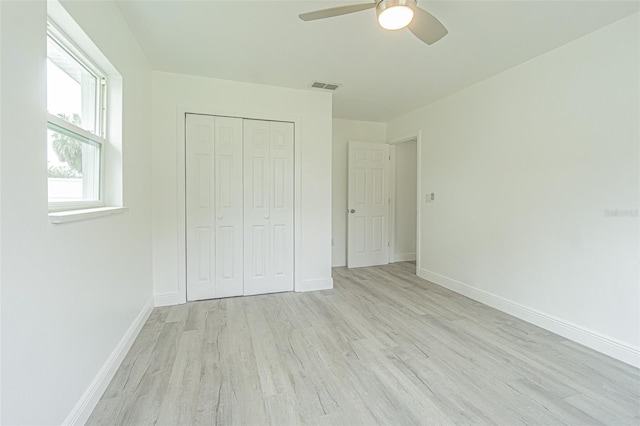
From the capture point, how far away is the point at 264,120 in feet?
10.7

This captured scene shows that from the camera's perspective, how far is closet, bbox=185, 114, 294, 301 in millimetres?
3057

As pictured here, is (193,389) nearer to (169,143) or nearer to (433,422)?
(433,422)

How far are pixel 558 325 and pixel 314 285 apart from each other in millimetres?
2390

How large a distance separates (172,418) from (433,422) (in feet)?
4.43

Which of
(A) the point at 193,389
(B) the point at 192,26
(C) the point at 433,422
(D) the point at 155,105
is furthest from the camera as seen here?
(D) the point at 155,105

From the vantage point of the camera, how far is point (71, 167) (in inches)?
60.8

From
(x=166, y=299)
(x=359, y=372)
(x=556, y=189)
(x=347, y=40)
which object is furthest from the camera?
(x=166, y=299)

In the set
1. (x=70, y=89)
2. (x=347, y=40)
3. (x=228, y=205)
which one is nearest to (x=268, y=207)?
(x=228, y=205)

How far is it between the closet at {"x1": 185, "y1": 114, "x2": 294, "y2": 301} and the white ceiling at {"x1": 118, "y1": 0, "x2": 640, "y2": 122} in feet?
1.99

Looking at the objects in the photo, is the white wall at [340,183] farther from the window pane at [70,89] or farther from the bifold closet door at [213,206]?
the window pane at [70,89]

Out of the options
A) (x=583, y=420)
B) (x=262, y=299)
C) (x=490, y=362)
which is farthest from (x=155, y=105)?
(x=583, y=420)

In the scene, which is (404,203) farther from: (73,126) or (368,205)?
(73,126)

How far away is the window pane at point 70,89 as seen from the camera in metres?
1.39

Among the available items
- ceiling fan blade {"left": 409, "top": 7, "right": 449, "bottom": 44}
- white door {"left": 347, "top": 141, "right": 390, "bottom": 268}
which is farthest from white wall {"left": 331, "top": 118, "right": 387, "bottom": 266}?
ceiling fan blade {"left": 409, "top": 7, "right": 449, "bottom": 44}
